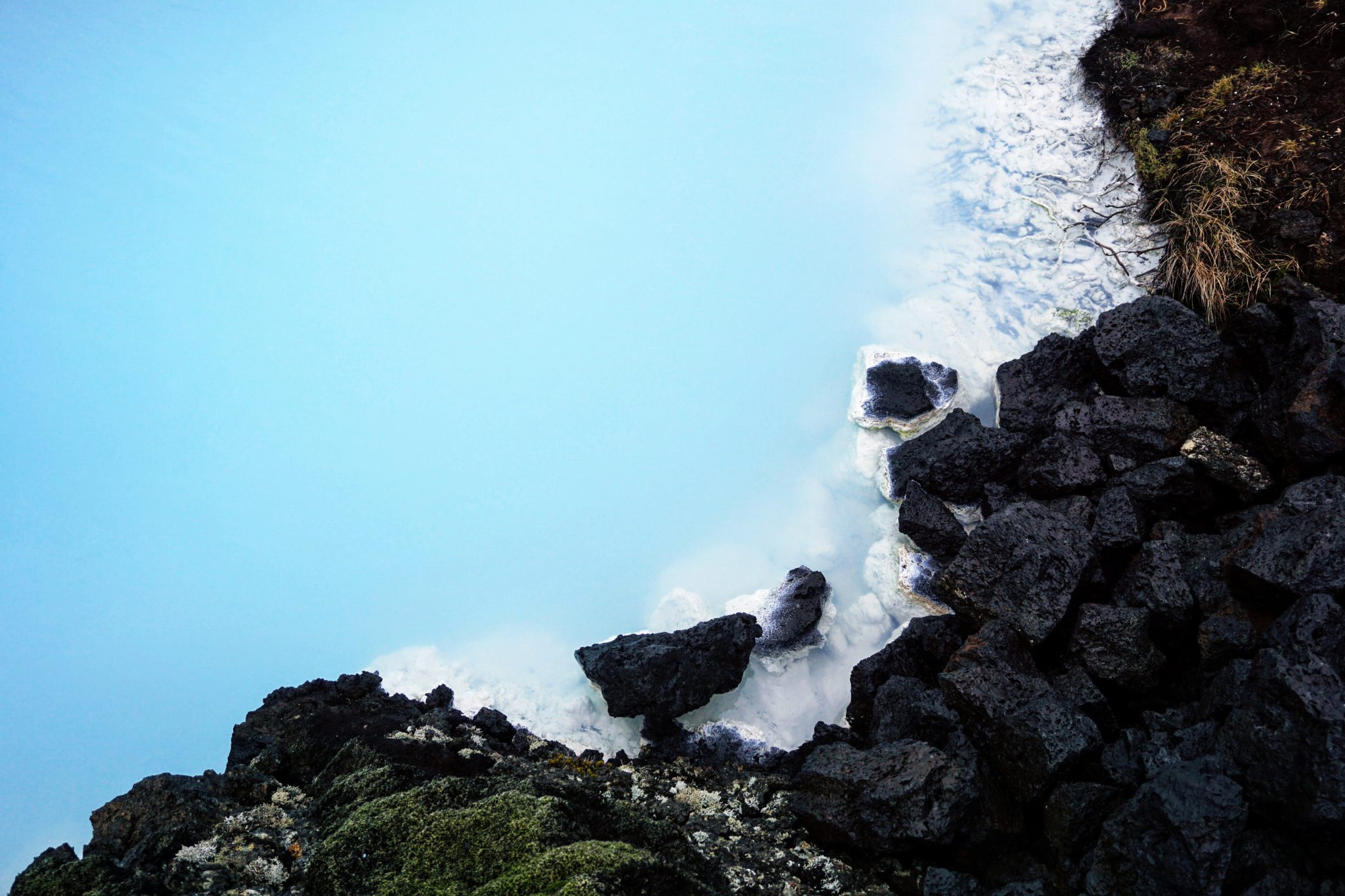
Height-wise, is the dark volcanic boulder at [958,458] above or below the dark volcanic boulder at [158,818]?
above

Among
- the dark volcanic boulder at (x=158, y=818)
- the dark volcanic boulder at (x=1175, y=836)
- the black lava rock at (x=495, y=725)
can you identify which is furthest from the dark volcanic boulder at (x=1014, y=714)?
the dark volcanic boulder at (x=158, y=818)

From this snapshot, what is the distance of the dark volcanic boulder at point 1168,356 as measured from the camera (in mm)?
4871

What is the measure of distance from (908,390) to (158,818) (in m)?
4.90

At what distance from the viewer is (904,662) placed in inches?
188

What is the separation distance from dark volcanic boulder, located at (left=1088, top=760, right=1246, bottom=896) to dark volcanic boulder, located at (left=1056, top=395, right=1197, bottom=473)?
2044mm

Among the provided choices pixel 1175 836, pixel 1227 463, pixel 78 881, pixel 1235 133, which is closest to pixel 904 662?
pixel 1175 836

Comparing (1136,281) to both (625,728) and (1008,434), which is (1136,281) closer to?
(1008,434)

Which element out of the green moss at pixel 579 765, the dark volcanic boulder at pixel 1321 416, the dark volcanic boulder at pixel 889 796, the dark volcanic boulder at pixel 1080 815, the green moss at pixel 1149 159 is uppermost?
the green moss at pixel 1149 159

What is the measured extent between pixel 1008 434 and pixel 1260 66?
3.39 metres

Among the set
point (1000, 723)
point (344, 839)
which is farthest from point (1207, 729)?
point (344, 839)

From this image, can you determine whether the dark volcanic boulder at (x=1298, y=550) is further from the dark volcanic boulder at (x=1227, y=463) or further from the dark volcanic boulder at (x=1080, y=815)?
the dark volcanic boulder at (x=1080, y=815)

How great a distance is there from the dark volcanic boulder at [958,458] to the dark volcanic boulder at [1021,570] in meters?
0.63

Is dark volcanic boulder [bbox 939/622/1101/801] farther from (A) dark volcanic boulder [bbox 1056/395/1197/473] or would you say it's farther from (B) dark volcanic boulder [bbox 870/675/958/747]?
(A) dark volcanic boulder [bbox 1056/395/1197/473]

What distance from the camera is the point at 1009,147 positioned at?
6.34 meters
